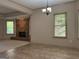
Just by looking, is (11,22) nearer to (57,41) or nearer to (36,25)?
(36,25)

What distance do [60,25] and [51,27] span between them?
74cm

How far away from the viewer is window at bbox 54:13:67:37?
753cm

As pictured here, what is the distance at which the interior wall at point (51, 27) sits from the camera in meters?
6.99

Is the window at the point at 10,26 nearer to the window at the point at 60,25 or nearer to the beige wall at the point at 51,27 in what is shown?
the beige wall at the point at 51,27

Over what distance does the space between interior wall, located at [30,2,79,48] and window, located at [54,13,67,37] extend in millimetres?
280

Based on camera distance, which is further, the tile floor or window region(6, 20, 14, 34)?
window region(6, 20, 14, 34)

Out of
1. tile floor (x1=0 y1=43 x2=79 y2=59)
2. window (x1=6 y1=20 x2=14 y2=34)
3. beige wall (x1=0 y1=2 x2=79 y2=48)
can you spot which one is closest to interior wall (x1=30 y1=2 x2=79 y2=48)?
beige wall (x1=0 y1=2 x2=79 y2=48)

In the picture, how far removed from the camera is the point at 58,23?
787 cm

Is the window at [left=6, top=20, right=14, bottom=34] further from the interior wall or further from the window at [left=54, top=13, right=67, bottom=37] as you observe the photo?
the window at [left=54, top=13, right=67, bottom=37]

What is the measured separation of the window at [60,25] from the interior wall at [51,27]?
0.28 meters

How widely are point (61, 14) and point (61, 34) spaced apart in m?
1.46

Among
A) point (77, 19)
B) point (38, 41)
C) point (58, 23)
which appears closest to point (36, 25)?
point (38, 41)

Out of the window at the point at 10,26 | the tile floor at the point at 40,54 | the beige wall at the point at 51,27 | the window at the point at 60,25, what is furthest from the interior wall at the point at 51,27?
the window at the point at 10,26

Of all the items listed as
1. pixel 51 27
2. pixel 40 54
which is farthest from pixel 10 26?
pixel 40 54
